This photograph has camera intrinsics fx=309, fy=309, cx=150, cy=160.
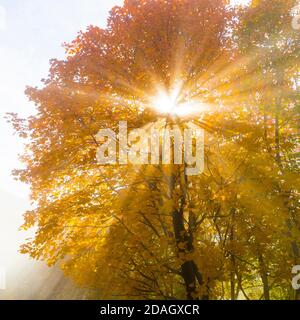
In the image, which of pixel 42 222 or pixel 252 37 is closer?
pixel 42 222

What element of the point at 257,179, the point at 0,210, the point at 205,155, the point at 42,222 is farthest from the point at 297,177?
the point at 0,210

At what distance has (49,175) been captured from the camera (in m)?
7.08

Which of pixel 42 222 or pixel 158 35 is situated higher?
pixel 158 35

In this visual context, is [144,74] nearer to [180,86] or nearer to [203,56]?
[180,86]

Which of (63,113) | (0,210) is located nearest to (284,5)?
(63,113)

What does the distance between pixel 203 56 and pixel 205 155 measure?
2496 millimetres

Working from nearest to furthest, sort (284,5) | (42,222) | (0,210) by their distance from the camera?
(42,222) → (284,5) → (0,210)

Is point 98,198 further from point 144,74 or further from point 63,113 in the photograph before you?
point 144,74

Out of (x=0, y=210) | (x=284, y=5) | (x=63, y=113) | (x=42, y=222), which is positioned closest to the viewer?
(x=63, y=113)

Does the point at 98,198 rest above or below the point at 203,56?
below

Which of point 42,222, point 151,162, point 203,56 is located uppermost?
point 203,56

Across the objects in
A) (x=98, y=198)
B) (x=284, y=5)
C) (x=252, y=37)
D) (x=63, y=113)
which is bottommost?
(x=98, y=198)

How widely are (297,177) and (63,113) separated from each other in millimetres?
5662

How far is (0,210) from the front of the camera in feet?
201
